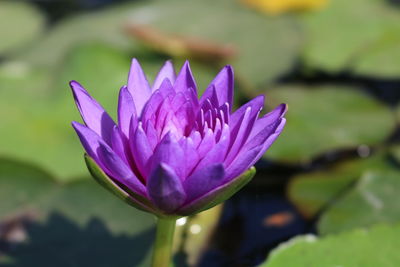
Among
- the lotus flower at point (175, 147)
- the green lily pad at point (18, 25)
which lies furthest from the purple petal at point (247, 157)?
the green lily pad at point (18, 25)

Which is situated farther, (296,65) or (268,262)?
(296,65)

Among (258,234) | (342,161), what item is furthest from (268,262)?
(342,161)

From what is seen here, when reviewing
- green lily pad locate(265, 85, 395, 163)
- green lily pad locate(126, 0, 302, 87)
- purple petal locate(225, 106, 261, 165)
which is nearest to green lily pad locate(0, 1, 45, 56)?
green lily pad locate(126, 0, 302, 87)

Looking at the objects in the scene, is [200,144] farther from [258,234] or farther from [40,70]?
[40,70]

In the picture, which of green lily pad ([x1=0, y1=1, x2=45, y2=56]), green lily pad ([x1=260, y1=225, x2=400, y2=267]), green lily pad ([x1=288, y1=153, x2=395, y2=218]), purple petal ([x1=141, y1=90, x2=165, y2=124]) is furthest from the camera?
green lily pad ([x1=0, y1=1, x2=45, y2=56])

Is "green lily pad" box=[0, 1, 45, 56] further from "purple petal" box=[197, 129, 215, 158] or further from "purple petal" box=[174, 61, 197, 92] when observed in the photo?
"purple petal" box=[197, 129, 215, 158]

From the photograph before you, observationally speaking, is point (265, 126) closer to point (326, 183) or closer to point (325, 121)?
point (326, 183)
